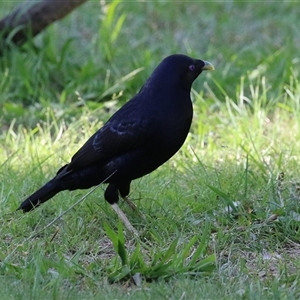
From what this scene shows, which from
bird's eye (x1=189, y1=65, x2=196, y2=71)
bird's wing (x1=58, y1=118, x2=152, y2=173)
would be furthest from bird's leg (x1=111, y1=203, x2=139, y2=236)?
bird's eye (x1=189, y1=65, x2=196, y2=71)

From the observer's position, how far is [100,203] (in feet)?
17.1

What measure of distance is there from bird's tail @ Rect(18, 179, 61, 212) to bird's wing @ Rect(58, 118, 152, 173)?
138 millimetres

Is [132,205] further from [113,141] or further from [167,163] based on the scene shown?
[167,163]

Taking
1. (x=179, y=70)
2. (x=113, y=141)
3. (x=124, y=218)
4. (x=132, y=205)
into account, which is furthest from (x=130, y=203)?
(x=179, y=70)

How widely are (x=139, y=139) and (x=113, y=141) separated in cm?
24

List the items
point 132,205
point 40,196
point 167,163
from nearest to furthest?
point 40,196 < point 132,205 < point 167,163

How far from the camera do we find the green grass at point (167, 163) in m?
4.08

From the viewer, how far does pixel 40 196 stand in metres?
4.99

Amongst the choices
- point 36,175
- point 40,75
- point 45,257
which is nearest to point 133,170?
point 45,257

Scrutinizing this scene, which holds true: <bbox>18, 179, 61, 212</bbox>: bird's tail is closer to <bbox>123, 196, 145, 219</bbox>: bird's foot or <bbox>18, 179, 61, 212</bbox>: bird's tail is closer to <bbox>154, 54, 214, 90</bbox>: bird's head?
<bbox>123, 196, 145, 219</bbox>: bird's foot

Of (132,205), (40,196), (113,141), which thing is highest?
(113,141)

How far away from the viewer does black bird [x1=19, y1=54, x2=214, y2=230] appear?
4.63m

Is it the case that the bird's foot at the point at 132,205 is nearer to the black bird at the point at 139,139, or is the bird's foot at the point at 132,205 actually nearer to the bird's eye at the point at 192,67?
the black bird at the point at 139,139

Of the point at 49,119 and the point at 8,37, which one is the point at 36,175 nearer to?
the point at 49,119
